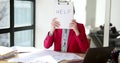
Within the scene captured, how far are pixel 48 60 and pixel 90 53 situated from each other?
0.45m

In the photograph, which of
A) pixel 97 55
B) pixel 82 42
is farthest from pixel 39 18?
pixel 97 55

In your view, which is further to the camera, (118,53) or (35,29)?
(35,29)

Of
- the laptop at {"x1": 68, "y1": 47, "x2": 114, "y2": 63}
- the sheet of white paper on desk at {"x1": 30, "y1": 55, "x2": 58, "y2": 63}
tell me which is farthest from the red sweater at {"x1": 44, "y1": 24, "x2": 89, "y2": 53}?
the laptop at {"x1": 68, "y1": 47, "x2": 114, "y2": 63}

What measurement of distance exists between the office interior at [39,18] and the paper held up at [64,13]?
992 mm

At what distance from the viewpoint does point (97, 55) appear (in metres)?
1.81

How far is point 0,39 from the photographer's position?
3.92m

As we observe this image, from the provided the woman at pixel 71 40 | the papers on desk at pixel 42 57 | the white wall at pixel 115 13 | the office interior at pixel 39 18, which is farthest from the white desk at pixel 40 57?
the white wall at pixel 115 13

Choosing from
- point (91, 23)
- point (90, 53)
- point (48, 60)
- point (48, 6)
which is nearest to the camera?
point (90, 53)

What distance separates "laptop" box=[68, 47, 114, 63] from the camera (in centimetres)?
176

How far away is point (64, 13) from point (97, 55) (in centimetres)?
66

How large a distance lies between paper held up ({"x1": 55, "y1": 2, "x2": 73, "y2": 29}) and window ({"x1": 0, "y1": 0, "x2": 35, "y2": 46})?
6.13ft

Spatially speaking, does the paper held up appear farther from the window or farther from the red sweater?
the window

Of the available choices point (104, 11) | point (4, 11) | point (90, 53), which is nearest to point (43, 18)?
point (4, 11)

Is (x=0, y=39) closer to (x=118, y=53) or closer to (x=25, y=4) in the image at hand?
(x=25, y=4)
